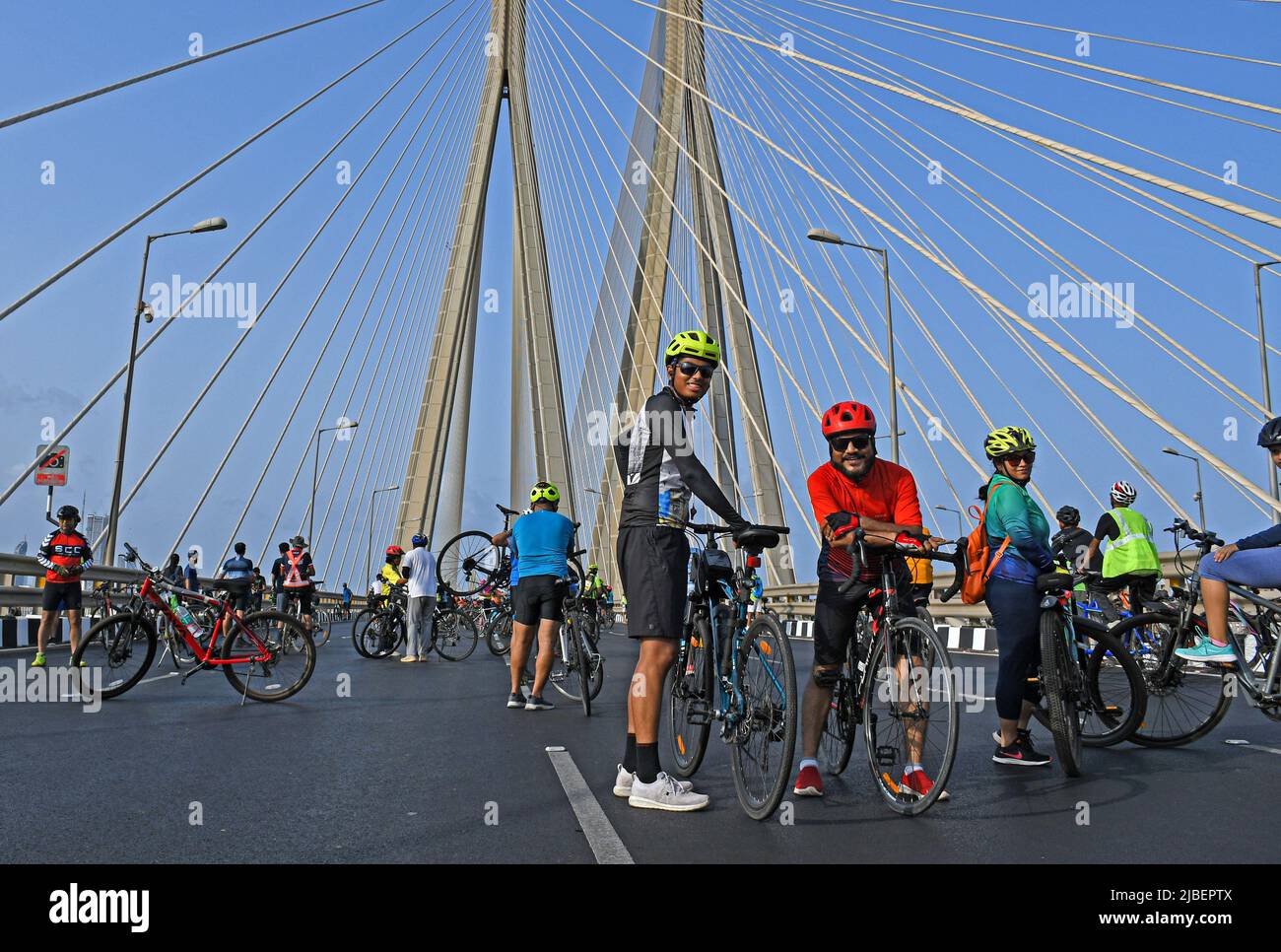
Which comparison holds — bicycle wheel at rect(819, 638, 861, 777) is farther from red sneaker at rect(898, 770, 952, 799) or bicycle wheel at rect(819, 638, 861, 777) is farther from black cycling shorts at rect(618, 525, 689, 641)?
black cycling shorts at rect(618, 525, 689, 641)

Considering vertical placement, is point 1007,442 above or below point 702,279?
below

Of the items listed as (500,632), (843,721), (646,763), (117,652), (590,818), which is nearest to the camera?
(590,818)

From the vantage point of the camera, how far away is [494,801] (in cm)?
521

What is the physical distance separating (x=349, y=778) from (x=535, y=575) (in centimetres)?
387

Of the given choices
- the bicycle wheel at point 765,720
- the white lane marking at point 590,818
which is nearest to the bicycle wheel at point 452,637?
the white lane marking at point 590,818

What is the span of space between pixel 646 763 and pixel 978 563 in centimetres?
228

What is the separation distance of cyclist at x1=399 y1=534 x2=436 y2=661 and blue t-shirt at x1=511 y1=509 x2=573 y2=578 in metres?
6.36

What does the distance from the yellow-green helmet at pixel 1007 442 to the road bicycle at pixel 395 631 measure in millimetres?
11237

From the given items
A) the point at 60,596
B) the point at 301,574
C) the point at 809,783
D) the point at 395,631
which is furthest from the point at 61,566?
the point at 809,783

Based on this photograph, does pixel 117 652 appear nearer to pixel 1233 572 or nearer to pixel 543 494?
pixel 543 494

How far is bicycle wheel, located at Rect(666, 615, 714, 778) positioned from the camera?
541 cm

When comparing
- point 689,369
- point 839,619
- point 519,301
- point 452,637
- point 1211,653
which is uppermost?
point 519,301
